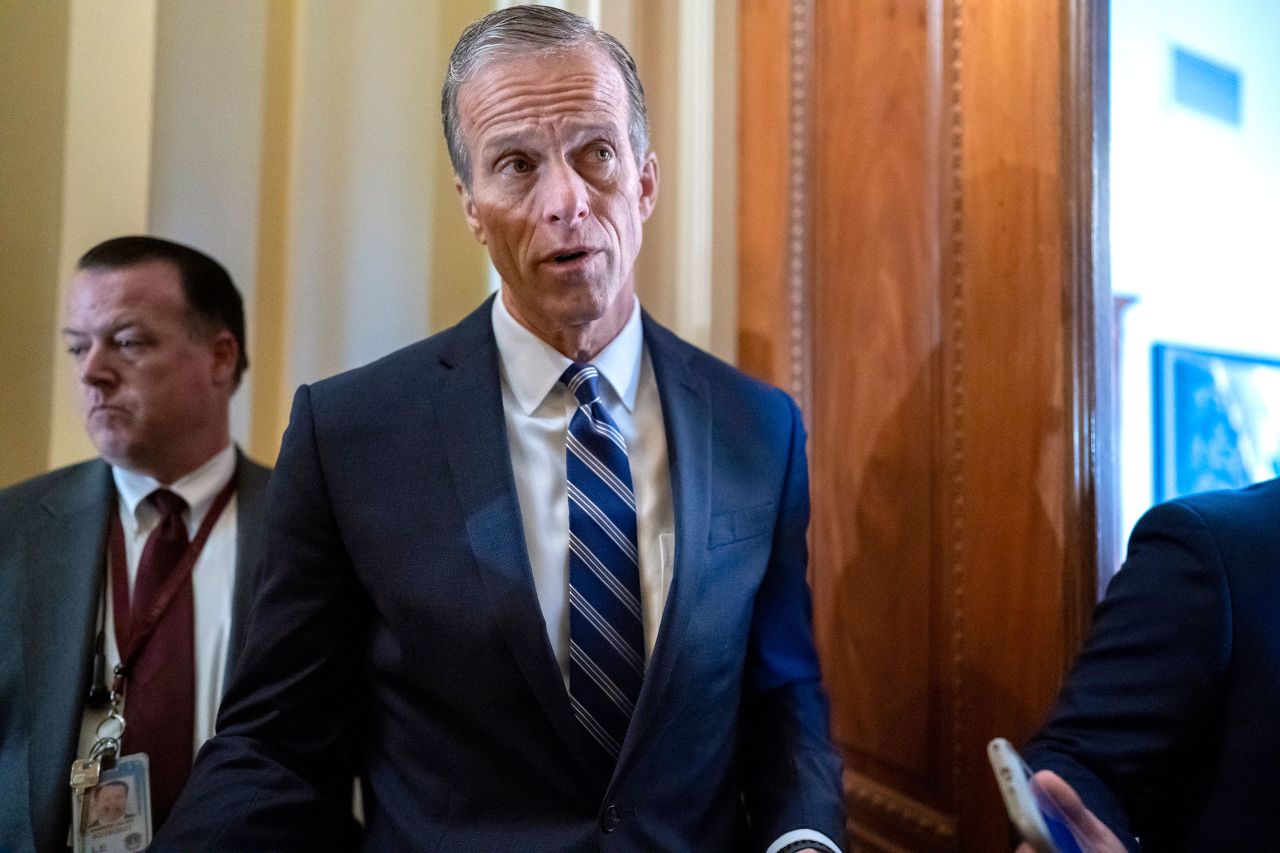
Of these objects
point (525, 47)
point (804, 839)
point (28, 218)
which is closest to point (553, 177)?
point (525, 47)

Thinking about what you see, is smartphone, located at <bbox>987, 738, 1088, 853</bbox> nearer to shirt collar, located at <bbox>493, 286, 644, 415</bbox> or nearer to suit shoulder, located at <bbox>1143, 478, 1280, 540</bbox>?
suit shoulder, located at <bbox>1143, 478, 1280, 540</bbox>

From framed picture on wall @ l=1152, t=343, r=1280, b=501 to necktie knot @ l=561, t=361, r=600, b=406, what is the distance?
0.98m

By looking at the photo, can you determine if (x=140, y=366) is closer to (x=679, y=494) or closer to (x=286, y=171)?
(x=286, y=171)

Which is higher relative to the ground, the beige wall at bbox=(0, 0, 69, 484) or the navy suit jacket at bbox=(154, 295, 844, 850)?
the beige wall at bbox=(0, 0, 69, 484)

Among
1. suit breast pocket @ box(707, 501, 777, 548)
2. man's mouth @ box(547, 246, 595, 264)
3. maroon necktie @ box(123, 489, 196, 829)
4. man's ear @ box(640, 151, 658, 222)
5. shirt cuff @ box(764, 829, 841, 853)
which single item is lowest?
shirt cuff @ box(764, 829, 841, 853)

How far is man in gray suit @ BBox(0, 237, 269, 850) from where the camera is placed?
129 centimetres

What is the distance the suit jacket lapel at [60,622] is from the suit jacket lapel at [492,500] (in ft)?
2.12

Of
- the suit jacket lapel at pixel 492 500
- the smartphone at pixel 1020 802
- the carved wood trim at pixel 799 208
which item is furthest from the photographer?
the carved wood trim at pixel 799 208

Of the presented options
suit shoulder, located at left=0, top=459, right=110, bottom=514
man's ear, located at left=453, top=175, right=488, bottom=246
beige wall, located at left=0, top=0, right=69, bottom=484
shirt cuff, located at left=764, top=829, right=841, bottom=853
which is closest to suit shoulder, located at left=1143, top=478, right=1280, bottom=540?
shirt cuff, located at left=764, top=829, right=841, bottom=853

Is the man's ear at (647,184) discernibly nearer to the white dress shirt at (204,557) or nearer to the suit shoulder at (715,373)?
the suit shoulder at (715,373)

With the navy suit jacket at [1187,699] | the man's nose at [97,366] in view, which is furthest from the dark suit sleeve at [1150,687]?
the man's nose at [97,366]

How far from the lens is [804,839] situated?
1048 millimetres

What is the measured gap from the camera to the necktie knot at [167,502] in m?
1.42

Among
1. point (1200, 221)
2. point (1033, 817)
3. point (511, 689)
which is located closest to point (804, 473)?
point (511, 689)
